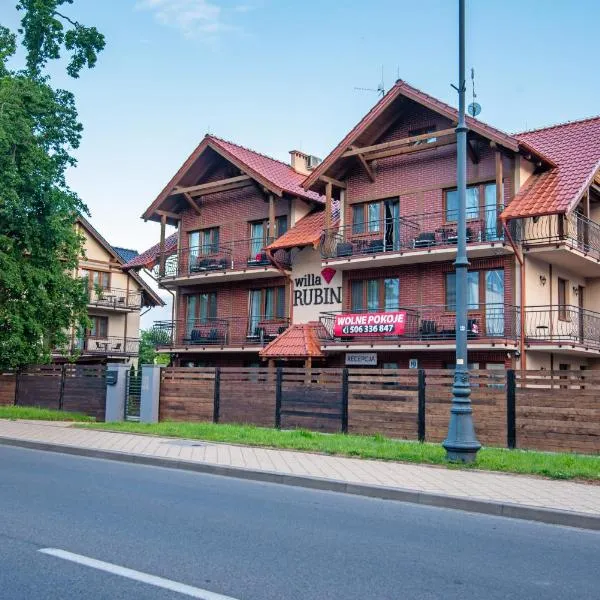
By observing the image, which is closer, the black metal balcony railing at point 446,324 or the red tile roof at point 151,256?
the black metal balcony railing at point 446,324

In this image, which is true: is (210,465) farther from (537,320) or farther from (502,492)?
(537,320)

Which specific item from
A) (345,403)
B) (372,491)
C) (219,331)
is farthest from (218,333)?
(372,491)

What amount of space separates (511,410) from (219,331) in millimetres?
17354

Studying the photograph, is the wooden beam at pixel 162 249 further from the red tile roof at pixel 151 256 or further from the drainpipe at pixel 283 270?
the drainpipe at pixel 283 270

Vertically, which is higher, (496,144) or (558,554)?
(496,144)

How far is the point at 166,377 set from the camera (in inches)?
870

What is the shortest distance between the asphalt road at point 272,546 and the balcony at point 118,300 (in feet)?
125

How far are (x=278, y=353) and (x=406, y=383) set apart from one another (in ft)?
33.7

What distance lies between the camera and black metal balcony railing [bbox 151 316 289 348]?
97.5 ft

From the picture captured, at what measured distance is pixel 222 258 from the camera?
3139cm

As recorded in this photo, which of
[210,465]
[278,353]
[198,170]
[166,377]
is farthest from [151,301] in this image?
[210,465]

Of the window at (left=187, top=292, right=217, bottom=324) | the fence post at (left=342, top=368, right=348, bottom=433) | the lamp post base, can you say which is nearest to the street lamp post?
the lamp post base

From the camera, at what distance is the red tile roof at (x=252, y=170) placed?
2973 cm

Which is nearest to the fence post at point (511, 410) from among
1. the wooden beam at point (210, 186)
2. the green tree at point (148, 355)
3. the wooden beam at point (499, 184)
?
the wooden beam at point (499, 184)
